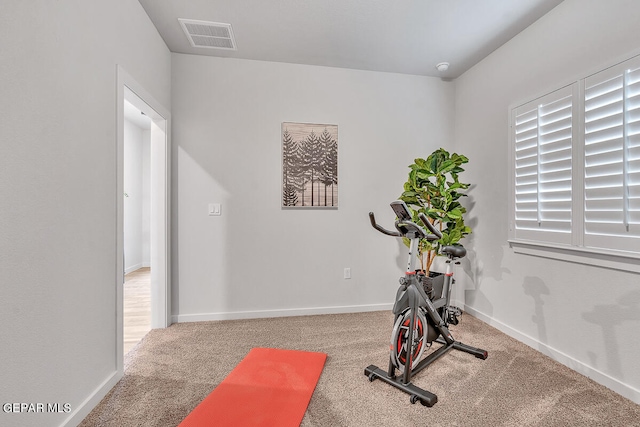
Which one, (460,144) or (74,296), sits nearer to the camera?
(74,296)

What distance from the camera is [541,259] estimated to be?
251cm

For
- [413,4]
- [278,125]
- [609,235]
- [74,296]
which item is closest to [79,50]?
[74,296]

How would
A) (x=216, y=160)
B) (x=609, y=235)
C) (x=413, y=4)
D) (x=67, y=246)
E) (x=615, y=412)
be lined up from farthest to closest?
(x=216, y=160) → (x=413, y=4) → (x=609, y=235) → (x=615, y=412) → (x=67, y=246)

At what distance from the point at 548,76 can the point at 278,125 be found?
2.50m

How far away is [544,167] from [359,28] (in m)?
1.98

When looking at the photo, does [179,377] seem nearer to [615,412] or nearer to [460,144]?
[615,412]

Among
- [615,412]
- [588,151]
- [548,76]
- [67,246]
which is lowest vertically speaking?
[615,412]

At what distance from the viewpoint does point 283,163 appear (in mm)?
3314

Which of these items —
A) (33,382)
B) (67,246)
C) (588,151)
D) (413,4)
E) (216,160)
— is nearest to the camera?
(33,382)

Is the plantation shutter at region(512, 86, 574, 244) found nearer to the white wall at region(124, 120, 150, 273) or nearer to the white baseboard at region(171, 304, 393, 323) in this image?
the white baseboard at region(171, 304, 393, 323)

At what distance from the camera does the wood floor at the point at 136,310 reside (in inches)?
110

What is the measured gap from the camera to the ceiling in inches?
93.4

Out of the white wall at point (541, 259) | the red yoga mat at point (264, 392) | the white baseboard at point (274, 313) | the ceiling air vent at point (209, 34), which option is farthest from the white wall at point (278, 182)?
the red yoga mat at point (264, 392)

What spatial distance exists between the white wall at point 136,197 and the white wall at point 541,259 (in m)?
5.68
